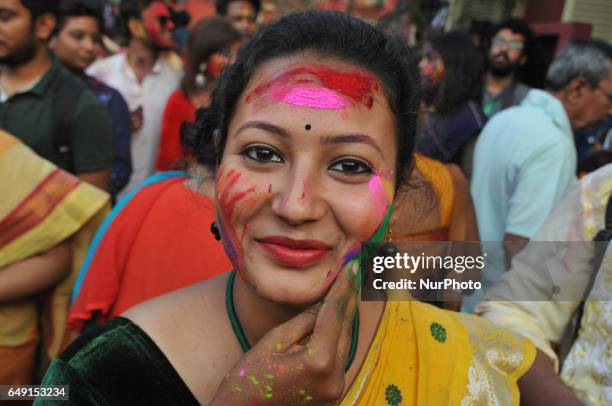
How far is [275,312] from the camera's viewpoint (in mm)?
1282

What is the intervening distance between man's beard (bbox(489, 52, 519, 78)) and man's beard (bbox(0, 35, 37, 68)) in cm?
399

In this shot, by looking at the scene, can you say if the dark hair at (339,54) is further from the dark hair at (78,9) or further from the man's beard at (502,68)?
the man's beard at (502,68)

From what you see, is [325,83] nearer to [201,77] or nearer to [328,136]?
[328,136]

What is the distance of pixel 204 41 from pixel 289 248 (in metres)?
3.39

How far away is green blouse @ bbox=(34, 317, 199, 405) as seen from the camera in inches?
45.5

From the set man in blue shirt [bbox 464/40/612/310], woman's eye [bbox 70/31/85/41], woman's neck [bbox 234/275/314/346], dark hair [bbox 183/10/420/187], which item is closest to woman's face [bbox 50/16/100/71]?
woman's eye [bbox 70/31/85/41]

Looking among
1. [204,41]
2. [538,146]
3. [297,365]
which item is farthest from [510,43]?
[297,365]

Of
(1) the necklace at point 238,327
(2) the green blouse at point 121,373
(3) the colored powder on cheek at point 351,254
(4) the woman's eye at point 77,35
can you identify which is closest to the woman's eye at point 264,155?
(3) the colored powder on cheek at point 351,254

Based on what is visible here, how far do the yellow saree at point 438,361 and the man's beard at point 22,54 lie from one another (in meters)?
2.58

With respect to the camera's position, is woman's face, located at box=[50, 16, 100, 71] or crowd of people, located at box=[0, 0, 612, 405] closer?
crowd of people, located at box=[0, 0, 612, 405]

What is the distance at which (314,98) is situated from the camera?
1.18 meters

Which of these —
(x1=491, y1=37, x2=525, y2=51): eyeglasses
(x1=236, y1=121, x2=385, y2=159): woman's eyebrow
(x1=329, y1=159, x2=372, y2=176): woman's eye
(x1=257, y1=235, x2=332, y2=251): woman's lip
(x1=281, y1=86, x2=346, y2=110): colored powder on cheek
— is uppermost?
(x1=281, y1=86, x2=346, y2=110): colored powder on cheek

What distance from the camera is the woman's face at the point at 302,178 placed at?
3.72 feet

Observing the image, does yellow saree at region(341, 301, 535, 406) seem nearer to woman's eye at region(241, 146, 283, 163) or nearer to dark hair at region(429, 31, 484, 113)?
woman's eye at region(241, 146, 283, 163)
